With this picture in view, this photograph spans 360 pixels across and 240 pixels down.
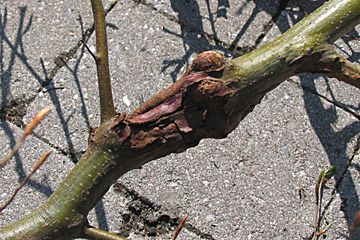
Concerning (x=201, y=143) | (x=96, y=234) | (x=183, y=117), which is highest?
(x=201, y=143)

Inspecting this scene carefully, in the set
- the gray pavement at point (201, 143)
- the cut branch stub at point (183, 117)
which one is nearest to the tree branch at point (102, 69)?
the cut branch stub at point (183, 117)

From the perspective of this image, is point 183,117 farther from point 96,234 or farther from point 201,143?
point 201,143

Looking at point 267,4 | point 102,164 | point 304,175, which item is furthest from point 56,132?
point 267,4

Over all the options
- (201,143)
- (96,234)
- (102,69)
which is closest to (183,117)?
(102,69)

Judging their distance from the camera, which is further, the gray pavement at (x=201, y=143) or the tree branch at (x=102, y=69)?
the gray pavement at (x=201, y=143)

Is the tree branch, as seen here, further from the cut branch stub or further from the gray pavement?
the gray pavement

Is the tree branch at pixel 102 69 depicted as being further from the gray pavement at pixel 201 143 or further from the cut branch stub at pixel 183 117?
the gray pavement at pixel 201 143

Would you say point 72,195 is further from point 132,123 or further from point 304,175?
point 304,175

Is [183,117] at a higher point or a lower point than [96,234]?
higher

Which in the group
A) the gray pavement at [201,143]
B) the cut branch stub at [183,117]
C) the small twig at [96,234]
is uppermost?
the gray pavement at [201,143]
